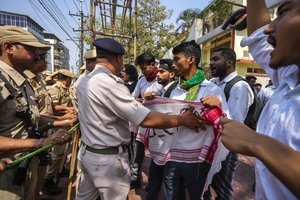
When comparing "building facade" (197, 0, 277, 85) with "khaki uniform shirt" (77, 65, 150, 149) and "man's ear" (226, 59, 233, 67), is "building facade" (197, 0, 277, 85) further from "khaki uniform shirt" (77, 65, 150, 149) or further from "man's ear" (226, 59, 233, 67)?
"khaki uniform shirt" (77, 65, 150, 149)

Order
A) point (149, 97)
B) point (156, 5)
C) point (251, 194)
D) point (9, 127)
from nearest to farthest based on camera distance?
→ point (9, 127) < point (149, 97) < point (251, 194) < point (156, 5)

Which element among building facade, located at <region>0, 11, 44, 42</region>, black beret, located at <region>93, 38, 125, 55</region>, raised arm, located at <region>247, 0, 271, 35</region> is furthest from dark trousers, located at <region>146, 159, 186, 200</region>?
building facade, located at <region>0, 11, 44, 42</region>

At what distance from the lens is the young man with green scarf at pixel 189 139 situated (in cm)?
231

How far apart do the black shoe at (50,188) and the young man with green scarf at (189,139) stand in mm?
2332

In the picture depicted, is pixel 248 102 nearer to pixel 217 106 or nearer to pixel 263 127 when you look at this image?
pixel 217 106

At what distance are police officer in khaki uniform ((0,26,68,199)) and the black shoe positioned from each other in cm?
185

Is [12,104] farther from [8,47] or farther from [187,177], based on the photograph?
[187,177]

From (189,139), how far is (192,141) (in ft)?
0.12

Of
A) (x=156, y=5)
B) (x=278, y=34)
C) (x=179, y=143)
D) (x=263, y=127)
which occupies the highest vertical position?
(x=156, y=5)

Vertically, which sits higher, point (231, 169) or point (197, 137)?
point (197, 137)

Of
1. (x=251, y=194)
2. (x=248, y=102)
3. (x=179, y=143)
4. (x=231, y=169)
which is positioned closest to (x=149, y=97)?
(x=179, y=143)

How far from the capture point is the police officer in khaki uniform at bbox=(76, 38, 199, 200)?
6.79 feet

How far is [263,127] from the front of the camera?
1.14m

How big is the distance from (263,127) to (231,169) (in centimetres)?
217
